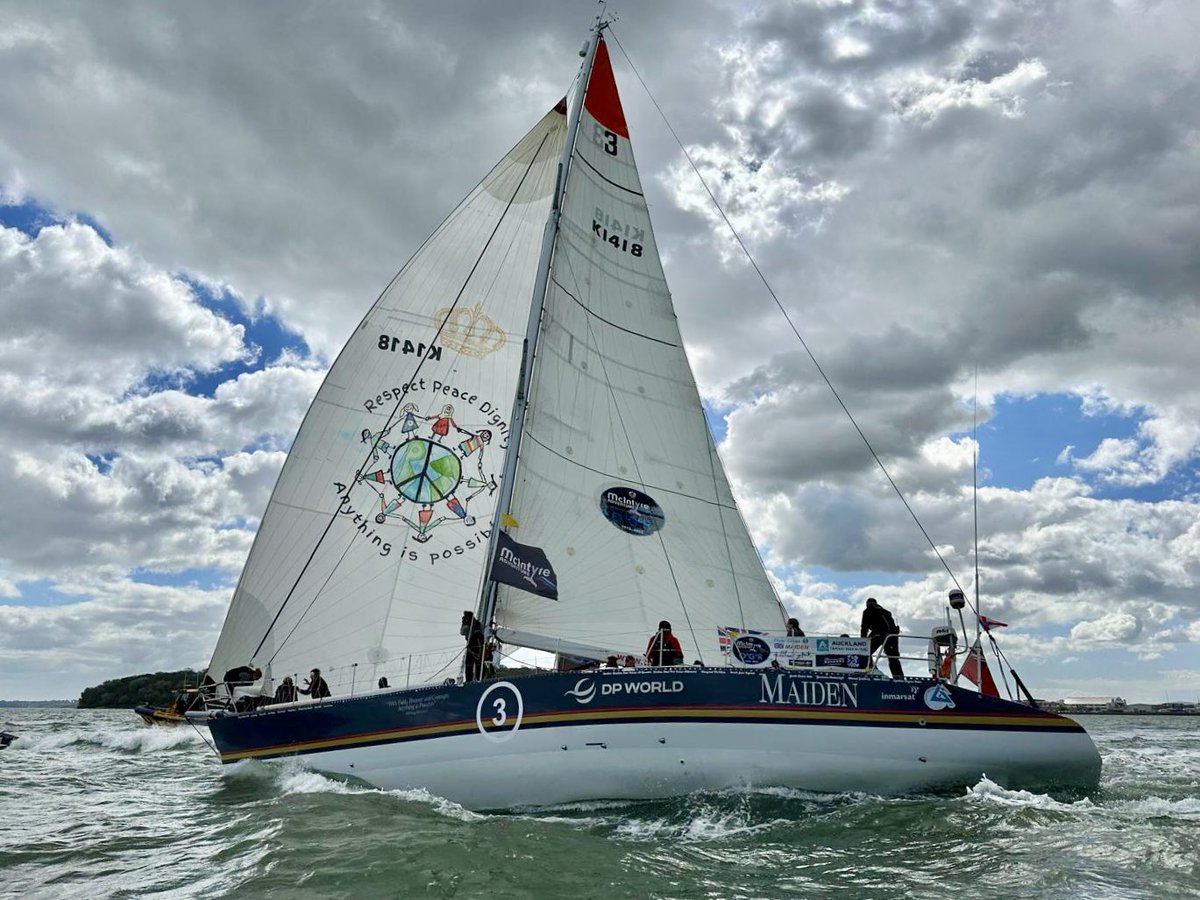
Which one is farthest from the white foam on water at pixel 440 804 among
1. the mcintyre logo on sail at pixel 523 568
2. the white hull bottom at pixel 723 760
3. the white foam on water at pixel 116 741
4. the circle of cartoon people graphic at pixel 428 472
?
the white foam on water at pixel 116 741

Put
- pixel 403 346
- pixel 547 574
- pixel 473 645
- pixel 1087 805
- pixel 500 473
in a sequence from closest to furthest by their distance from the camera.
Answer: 1. pixel 1087 805
2. pixel 473 645
3. pixel 547 574
4. pixel 500 473
5. pixel 403 346

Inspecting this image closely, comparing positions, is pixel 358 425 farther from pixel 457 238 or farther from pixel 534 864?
pixel 534 864

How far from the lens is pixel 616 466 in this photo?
15508 millimetres

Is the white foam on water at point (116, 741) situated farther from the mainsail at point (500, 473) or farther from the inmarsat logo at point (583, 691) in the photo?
the inmarsat logo at point (583, 691)

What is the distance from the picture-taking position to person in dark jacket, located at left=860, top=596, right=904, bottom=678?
12266 mm

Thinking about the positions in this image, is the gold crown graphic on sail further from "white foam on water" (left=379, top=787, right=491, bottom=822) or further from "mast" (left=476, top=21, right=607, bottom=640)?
"white foam on water" (left=379, top=787, right=491, bottom=822)

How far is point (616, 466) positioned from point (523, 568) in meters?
3.09

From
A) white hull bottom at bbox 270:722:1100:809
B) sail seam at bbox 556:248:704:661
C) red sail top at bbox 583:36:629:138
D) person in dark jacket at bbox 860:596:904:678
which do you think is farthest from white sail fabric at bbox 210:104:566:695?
person in dark jacket at bbox 860:596:904:678

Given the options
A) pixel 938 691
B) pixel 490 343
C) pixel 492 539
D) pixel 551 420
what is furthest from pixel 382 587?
pixel 938 691

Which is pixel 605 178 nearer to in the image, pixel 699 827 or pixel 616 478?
pixel 616 478

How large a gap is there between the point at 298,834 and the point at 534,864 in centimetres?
309

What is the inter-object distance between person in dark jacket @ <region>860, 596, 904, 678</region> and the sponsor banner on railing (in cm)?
66

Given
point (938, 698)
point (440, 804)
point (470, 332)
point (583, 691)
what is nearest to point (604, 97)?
point (470, 332)

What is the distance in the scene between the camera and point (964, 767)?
10938 mm
